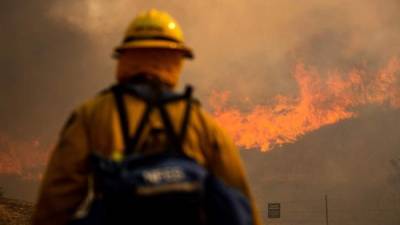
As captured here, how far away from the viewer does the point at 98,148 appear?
2.96 m

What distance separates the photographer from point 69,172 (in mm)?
2891

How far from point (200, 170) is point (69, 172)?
0.69 metres

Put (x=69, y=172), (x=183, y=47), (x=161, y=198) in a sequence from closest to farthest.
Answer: (x=161, y=198)
(x=69, y=172)
(x=183, y=47)

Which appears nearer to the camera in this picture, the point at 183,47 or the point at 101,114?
the point at 101,114

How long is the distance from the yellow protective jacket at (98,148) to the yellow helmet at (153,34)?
0.37 meters

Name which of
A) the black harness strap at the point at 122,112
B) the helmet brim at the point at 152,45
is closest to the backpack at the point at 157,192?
the black harness strap at the point at 122,112

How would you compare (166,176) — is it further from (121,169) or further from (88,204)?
(88,204)

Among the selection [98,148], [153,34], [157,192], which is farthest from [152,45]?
[157,192]

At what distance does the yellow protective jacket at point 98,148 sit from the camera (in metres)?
2.86

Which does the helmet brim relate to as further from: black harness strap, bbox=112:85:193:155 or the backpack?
the backpack

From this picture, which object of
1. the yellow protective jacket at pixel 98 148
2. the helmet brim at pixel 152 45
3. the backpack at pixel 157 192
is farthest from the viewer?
the helmet brim at pixel 152 45

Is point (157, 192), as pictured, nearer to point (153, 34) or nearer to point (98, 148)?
point (98, 148)

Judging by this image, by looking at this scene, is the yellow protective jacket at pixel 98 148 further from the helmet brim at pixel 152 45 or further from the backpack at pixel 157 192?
the helmet brim at pixel 152 45

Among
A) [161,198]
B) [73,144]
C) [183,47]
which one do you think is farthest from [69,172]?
[183,47]
